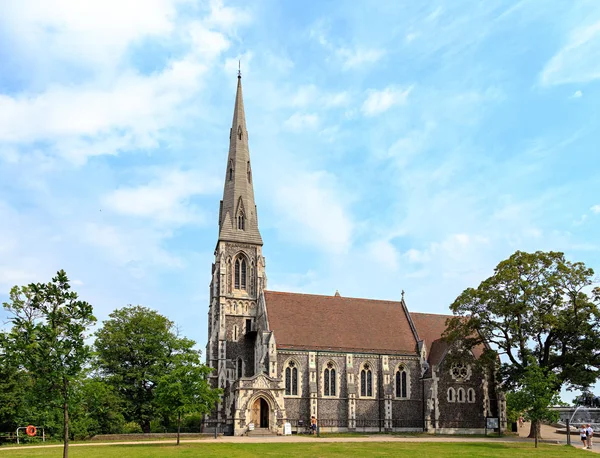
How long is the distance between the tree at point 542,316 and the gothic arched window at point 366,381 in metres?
10.1

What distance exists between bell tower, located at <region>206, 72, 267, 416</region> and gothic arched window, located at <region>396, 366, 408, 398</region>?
12249 millimetres

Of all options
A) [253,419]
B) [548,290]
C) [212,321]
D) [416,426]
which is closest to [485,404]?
[416,426]

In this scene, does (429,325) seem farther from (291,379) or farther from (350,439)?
(350,439)

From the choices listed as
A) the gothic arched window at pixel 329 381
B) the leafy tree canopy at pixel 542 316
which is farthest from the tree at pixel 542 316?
the gothic arched window at pixel 329 381

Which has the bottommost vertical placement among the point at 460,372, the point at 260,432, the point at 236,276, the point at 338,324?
the point at 260,432

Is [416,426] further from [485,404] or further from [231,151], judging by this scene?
[231,151]

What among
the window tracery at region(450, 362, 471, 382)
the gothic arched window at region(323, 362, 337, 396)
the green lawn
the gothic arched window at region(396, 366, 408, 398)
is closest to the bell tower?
the gothic arched window at region(323, 362, 337, 396)

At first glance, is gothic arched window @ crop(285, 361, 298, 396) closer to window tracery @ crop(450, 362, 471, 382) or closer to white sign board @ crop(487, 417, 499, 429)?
window tracery @ crop(450, 362, 471, 382)

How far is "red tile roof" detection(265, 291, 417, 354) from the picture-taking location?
1850 inches

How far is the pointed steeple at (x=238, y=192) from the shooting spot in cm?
5328

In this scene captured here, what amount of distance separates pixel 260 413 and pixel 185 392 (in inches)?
428

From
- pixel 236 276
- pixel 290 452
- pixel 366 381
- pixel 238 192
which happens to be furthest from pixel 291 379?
pixel 290 452

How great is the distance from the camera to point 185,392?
112ft

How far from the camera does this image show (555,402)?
33.5 metres
